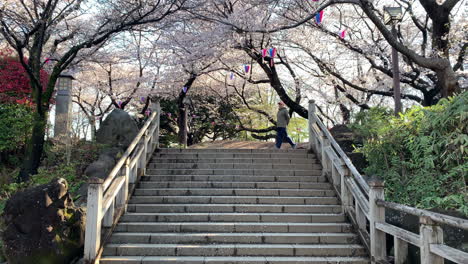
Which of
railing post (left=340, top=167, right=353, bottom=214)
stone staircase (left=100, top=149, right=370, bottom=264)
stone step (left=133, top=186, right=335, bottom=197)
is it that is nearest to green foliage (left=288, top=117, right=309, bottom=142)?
stone staircase (left=100, top=149, right=370, bottom=264)

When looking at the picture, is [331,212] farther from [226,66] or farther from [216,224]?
[226,66]

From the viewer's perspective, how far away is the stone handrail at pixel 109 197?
512cm

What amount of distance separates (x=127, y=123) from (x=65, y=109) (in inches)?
102

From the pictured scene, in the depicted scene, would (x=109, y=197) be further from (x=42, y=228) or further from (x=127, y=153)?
(x=127, y=153)

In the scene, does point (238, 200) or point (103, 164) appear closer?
point (238, 200)

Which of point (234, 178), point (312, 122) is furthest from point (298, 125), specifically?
point (234, 178)

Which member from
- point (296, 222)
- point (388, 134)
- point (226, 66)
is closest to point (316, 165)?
point (388, 134)

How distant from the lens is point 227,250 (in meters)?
5.42

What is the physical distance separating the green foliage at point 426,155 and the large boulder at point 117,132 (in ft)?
23.5

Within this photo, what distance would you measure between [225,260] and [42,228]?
2.87 m

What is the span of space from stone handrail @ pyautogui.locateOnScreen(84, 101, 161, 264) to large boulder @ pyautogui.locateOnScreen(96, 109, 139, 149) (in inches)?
90.8

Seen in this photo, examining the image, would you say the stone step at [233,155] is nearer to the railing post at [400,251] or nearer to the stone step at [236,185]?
the stone step at [236,185]

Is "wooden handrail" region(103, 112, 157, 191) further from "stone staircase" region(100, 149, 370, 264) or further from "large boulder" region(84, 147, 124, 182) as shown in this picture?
"large boulder" region(84, 147, 124, 182)

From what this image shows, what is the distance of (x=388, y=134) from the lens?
23.7ft
